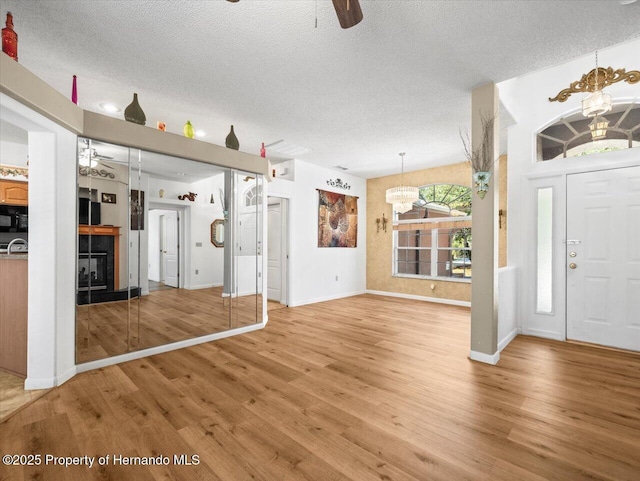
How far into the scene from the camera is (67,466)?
1.62m

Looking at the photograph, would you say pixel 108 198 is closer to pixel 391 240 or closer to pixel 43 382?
pixel 43 382

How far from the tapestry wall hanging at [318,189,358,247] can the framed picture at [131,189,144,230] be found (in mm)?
3853

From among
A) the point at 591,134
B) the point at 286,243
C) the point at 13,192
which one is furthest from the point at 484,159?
the point at 13,192

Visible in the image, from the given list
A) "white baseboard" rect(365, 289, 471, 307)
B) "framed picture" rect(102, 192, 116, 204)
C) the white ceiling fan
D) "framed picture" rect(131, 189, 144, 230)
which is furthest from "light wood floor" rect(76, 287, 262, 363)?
"white baseboard" rect(365, 289, 471, 307)

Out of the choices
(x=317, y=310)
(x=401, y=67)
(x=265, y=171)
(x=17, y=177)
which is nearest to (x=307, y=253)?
(x=317, y=310)

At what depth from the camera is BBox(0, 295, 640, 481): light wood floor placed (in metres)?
1.61

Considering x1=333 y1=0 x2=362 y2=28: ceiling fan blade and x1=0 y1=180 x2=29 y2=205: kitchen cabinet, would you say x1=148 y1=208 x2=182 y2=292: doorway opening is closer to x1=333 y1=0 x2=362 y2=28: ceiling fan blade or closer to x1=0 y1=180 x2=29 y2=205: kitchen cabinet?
x1=0 y1=180 x2=29 y2=205: kitchen cabinet

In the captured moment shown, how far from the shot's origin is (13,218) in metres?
5.06

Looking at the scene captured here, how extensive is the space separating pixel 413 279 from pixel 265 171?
4.51 m

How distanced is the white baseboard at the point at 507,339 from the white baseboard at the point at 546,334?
125 millimetres

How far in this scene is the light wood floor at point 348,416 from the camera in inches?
63.3

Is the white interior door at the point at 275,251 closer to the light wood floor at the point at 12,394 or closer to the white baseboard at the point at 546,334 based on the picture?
the light wood floor at the point at 12,394

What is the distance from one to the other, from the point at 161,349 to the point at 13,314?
1.37 meters

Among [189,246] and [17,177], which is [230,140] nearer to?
[189,246]
